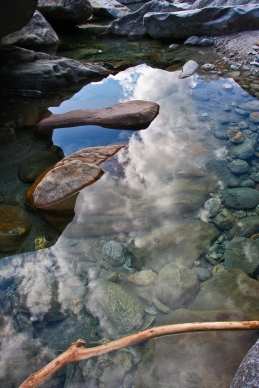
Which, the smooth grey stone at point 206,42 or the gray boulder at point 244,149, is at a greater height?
the smooth grey stone at point 206,42

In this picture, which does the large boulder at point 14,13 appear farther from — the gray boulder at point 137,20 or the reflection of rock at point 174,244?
the gray boulder at point 137,20

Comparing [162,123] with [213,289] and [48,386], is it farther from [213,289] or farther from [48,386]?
[48,386]

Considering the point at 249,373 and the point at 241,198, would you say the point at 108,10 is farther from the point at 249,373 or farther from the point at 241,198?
the point at 249,373

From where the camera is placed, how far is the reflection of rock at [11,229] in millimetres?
2996

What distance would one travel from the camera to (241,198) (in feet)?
10.6

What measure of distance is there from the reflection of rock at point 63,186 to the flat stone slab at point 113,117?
0.96 meters

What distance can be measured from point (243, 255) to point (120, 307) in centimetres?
123

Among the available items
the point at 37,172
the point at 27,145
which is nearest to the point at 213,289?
the point at 37,172

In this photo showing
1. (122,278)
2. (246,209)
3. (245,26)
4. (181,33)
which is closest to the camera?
(122,278)

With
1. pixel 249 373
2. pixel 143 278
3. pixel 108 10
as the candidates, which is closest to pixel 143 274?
pixel 143 278

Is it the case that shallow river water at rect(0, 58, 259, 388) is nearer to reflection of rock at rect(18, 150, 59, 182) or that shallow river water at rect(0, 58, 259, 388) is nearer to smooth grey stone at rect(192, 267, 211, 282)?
smooth grey stone at rect(192, 267, 211, 282)

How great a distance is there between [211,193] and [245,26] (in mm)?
6090

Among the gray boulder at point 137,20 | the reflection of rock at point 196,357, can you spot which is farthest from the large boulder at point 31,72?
the reflection of rock at point 196,357

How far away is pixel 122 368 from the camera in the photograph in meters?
2.05
